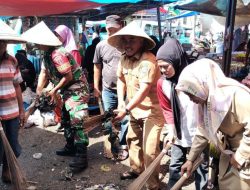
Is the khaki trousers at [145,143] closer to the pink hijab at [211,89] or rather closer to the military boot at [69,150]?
the pink hijab at [211,89]

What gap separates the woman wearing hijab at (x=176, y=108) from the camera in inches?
113

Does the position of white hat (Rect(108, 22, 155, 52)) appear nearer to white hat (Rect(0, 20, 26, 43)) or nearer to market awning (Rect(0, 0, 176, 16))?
white hat (Rect(0, 20, 26, 43))

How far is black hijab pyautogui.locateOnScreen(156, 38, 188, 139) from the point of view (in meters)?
2.86

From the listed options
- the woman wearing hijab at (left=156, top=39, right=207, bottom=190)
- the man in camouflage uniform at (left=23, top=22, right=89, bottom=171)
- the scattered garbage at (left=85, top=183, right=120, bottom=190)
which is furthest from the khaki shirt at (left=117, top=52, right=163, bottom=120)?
the scattered garbage at (left=85, top=183, right=120, bottom=190)

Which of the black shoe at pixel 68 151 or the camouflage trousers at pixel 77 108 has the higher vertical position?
the camouflage trousers at pixel 77 108

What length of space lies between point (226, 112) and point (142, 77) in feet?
4.31

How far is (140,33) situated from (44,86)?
190 cm

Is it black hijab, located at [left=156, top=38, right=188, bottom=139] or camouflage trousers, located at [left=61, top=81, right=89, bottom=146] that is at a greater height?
black hijab, located at [left=156, top=38, right=188, bottom=139]

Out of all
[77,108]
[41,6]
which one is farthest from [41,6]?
[77,108]

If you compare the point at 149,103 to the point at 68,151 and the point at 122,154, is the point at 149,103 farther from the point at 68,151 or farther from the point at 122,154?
the point at 68,151

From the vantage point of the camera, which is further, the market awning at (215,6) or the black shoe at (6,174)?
the market awning at (215,6)

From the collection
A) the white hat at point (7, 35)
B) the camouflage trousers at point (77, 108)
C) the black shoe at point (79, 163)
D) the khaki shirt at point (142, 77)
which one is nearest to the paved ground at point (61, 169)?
the black shoe at point (79, 163)

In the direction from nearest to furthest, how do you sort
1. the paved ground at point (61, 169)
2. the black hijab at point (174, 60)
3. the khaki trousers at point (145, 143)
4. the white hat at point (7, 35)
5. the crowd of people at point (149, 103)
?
the crowd of people at point (149, 103)
the black hijab at point (174, 60)
the white hat at point (7, 35)
the khaki trousers at point (145, 143)
the paved ground at point (61, 169)

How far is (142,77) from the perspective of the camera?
335 centimetres
